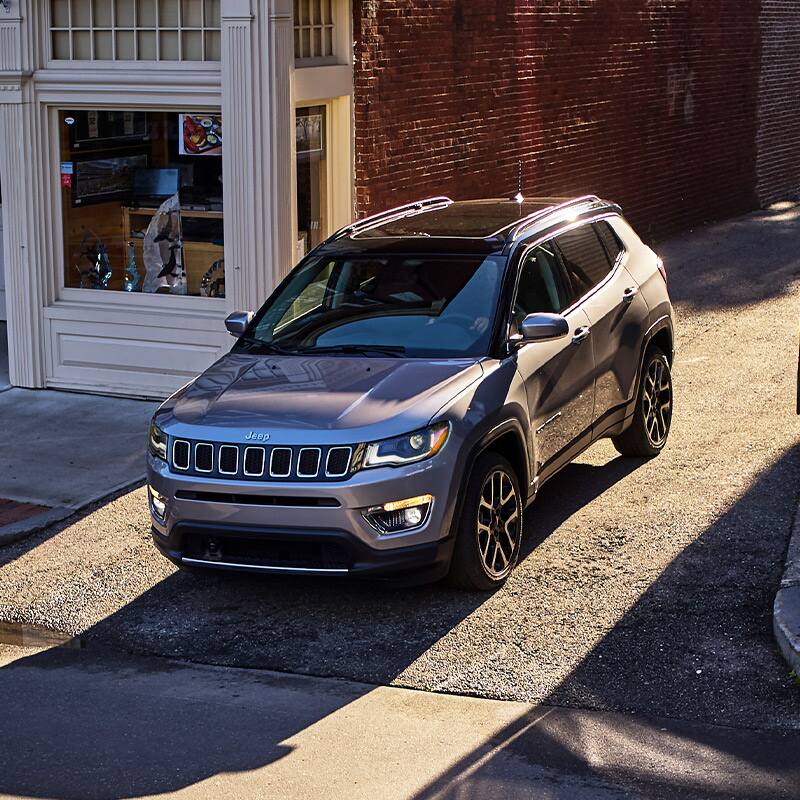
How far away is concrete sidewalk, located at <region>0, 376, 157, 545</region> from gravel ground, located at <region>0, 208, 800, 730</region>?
0.25m

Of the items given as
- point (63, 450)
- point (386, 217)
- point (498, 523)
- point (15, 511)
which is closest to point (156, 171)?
point (63, 450)

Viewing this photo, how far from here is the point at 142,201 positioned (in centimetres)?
1180

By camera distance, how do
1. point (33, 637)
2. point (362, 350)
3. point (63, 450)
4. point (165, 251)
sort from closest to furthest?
point (33, 637), point (362, 350), point (63, 450), point (165, 251)

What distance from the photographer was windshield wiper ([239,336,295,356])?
788 centimetres

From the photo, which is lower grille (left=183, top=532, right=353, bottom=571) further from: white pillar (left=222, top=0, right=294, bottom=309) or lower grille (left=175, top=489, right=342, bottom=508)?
white pillar (left=222, top=0, right=294, bottom=309)

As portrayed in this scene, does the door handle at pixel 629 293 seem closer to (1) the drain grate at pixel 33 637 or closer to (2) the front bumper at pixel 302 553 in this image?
(2) the front bumper at pixel 302 553

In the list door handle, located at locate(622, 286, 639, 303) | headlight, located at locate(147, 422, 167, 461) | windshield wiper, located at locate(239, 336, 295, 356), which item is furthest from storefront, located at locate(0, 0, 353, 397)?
headlight, located at locate(147, 422, 167, 461)

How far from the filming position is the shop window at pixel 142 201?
11438 millimetres

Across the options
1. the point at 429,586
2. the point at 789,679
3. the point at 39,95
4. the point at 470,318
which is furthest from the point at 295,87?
the point at 789,679

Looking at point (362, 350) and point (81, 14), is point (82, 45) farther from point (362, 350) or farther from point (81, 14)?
point (362, 350)

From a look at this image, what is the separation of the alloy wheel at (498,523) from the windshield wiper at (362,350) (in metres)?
0.86

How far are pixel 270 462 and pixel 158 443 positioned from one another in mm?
778

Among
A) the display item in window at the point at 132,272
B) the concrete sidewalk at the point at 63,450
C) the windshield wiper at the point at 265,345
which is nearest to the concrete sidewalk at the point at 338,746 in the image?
the windshield wiper at the point at 265,345

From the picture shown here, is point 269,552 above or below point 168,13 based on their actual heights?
below
